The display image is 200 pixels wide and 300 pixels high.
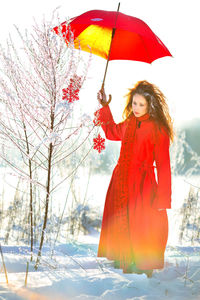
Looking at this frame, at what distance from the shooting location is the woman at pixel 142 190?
2766 millimetres

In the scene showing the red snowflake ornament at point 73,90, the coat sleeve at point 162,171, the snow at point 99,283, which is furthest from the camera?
the coat sleeve at point 162,171

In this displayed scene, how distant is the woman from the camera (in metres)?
2.77

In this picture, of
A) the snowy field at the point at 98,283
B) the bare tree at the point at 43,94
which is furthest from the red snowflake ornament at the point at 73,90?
the snowy field at the point at 98,283

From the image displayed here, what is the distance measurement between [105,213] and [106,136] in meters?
0.74

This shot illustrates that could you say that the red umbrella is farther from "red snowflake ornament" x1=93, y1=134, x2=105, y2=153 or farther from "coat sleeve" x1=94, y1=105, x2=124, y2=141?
"red snowflake ornament" x1=93, y1=134, x2=105, y2=153

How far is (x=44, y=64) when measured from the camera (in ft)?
8.52

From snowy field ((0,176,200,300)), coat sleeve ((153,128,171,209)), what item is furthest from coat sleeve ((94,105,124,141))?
snowy field ((0,176,200,300))

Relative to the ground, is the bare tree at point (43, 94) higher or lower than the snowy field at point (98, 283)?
higher

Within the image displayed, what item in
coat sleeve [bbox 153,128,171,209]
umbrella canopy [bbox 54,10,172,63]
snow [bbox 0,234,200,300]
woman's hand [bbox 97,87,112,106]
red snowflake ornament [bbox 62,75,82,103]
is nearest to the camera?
snow [bbox 0,234,200,300]

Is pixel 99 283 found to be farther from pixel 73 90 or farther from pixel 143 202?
pixel 73 90

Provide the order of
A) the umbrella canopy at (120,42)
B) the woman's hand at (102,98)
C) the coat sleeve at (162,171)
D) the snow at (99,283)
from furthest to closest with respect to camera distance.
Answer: the umbrella canopy at (120,42)
the woman's hand at (102,98)
the coat sleeve at (162,171)
the snow at (99,283)

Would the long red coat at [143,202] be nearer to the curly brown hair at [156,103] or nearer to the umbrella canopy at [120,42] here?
the curly brown hair at [156,103]

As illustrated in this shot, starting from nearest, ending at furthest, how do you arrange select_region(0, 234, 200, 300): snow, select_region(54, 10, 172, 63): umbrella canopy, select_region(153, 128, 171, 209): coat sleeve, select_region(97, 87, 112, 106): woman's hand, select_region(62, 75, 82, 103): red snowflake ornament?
1. select_region(0, 234, 200, 300): snow
2. select_region(62, 75, 82, 103): red snowflake ornament
3. select_region(153, 128, 171, 209): coat sleeve
4. select_region(97, 87, 112, 106): woman's hand
5. select_region(54, 10, 172, 63): umbrella canopy

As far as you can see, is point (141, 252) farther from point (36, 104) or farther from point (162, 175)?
point (36, 104)
